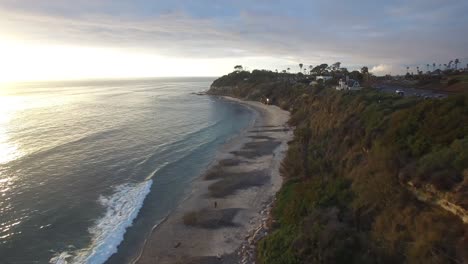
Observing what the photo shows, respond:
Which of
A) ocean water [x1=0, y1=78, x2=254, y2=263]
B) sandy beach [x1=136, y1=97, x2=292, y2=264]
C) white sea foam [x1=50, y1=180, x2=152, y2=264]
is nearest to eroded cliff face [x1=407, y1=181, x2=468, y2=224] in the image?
sandy beach [x1=136, y1=97, x2=292, y2=264]

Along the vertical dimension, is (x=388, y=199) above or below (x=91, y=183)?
above

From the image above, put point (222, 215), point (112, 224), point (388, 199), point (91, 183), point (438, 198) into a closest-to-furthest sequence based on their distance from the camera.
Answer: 1. point (438, 198)
2. point (388, 199)
3. point (112, 224)
4. point (222, 215)
5. point (91, 183)

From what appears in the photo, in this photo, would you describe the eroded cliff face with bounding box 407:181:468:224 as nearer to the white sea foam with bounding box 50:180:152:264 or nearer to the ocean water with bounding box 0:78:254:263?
the ocean water with bounding box 0:78:254:263

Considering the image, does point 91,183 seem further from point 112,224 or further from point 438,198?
point 438,198

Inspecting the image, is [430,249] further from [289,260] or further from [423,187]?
[289,260]

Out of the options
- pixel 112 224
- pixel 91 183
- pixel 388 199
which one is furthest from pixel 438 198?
pixel 91 183

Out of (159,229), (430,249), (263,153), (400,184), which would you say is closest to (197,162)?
(263,153)
